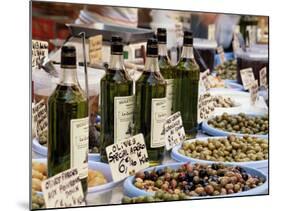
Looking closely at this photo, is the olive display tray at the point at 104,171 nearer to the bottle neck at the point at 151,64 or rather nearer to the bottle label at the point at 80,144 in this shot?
the bottle label at the point at 80,144

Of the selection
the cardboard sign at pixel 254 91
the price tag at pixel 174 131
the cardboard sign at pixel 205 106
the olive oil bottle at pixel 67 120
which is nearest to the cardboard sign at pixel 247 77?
the cardboard sign at pixel 254 91

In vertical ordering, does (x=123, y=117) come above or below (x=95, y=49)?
below

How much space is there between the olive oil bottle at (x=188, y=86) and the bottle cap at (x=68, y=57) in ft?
1.30

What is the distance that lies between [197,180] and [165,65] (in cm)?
38

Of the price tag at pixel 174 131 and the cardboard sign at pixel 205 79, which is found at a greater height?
the cardboard sign at pixel 205 79

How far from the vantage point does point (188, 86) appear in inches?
78.5

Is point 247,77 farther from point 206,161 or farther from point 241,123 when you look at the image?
point 206,161

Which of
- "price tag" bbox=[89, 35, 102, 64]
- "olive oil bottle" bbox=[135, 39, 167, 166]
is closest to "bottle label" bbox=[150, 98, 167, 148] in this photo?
"olive oil bottle" bbox=[135, 39, 167, 166]

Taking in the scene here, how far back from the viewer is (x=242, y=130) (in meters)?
2.11

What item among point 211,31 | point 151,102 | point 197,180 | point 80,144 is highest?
point 211,31

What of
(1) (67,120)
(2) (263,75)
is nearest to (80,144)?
(1) (67,120)

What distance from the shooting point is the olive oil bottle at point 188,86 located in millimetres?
1977
